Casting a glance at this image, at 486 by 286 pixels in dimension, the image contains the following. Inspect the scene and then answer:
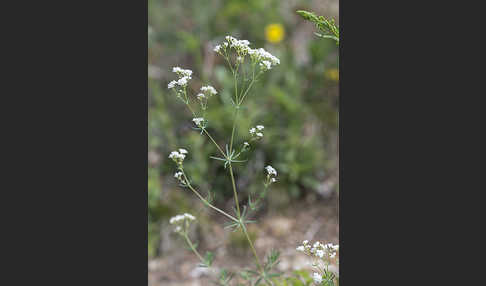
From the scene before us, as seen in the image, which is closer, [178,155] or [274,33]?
[178,155]

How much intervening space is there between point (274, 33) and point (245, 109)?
3.09 feet

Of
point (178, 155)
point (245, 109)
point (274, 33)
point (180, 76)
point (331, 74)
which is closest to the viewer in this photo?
point (178, 155)

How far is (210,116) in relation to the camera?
3984mm

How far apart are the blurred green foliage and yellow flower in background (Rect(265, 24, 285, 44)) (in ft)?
0.12

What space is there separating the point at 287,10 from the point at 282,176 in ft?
6.03

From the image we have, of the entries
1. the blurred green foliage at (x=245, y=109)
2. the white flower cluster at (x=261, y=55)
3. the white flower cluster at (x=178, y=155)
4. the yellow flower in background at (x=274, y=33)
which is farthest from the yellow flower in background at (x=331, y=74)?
the white flower cluster at (x=178, y=155)

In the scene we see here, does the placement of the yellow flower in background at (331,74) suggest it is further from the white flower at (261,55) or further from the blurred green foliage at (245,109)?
the white flower at (261,55)

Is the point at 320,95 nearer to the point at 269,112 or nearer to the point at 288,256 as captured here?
the point at 269,112

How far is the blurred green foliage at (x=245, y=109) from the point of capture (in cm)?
389

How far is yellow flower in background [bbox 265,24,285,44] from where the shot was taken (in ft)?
14.8

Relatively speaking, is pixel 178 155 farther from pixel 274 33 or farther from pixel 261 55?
pixel 274 33

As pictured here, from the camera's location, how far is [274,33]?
178 inches

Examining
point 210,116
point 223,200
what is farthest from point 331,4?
point 223,200

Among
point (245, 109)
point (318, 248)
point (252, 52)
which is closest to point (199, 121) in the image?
point (252, 52)
